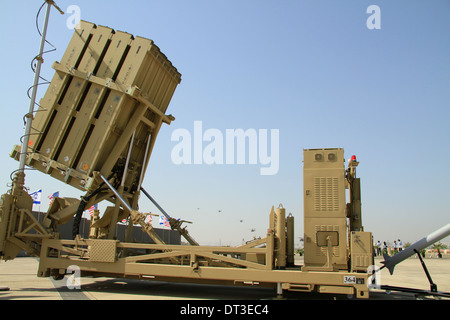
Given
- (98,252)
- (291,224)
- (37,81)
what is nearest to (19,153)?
(37,81)

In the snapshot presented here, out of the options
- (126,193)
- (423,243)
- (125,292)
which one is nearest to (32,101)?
(126,193)

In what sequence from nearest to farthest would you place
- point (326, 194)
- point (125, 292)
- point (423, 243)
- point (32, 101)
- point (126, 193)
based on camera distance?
1. point (326, 194)
2. point (423, 243)
3. point (125, 292)
4. point (32, 101)
5. point (126, 193)

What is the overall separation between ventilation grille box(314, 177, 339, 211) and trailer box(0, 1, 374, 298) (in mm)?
22

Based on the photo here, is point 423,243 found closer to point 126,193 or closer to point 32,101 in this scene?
point 126,193

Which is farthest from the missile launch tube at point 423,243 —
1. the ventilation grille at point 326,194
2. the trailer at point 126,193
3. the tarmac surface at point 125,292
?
→ the ventilation grille at point 326,194

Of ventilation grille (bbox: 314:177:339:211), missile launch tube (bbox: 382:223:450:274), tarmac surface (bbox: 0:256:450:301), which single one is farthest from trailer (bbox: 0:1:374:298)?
missile launch tube (bbox: 382:223:450:274)

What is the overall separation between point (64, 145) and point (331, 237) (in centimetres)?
716

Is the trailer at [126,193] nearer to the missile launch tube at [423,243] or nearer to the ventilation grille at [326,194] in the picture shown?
the ventilation grille at [326,194]

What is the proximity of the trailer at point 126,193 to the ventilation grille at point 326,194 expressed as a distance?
0.02m

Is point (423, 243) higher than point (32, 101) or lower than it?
lower

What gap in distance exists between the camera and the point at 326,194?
810 centimetres

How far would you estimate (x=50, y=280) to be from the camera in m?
11.0

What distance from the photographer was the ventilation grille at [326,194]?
8.02 metres

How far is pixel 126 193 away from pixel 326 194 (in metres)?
5.64
